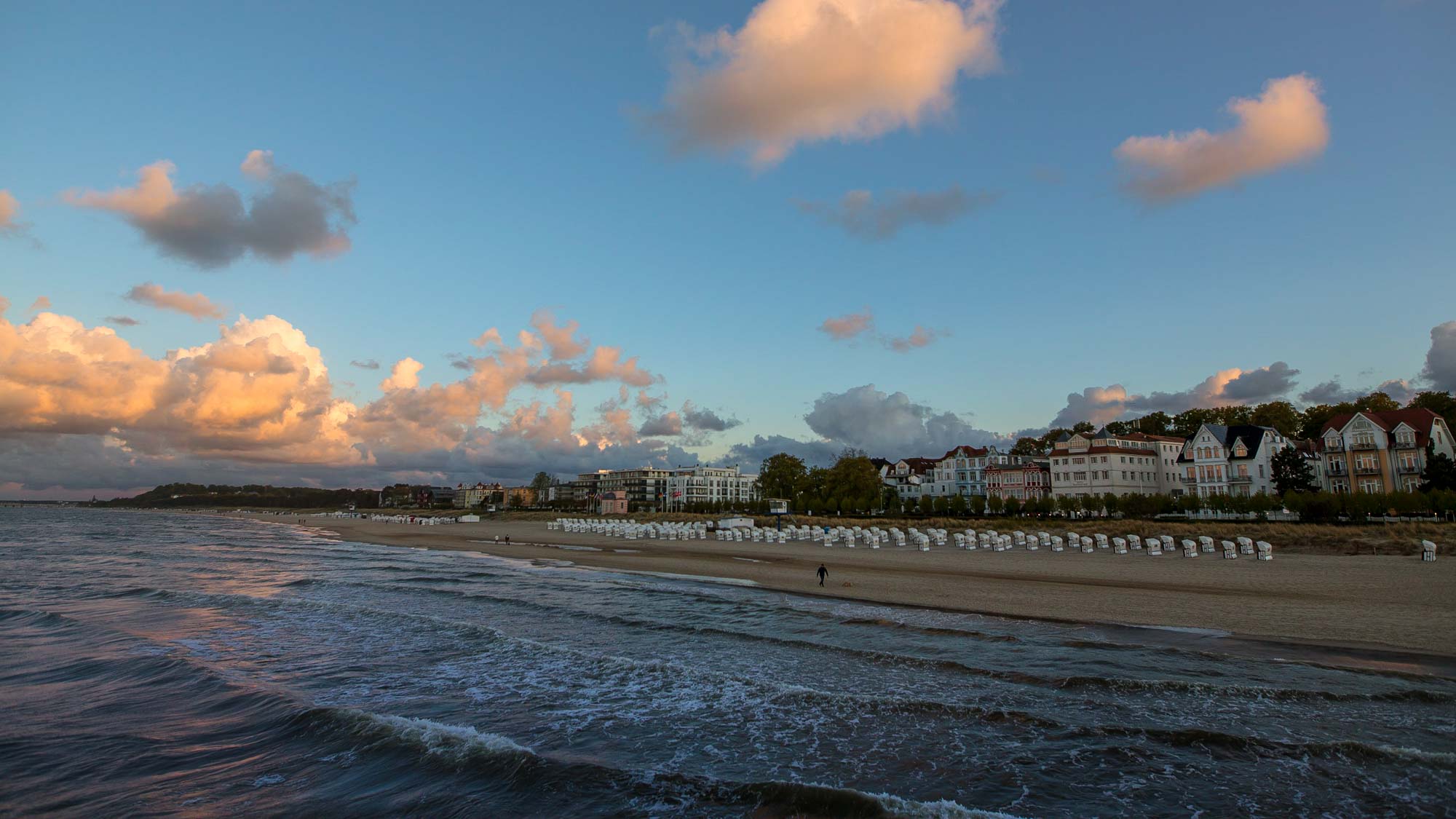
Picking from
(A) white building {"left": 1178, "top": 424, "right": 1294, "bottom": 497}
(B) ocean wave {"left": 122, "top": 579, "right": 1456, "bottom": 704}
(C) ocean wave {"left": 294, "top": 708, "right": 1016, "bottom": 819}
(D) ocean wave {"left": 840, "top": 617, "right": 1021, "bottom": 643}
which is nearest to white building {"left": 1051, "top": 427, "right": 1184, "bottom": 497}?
(A) white building {"left": 1178, "top": 424, "right": 1294, "bottom": 497}

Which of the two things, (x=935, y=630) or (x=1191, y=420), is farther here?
(x=1191, y=420)

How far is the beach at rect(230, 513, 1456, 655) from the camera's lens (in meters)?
17.3

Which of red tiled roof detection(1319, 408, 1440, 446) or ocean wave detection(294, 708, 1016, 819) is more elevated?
red tiled roof detection(1319, 408, 1440, 446)

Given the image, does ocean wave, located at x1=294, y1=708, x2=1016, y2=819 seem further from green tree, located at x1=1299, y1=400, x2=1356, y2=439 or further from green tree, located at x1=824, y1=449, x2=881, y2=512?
green tree, located at x1=1299, y1=400, x2=1356, y2=439

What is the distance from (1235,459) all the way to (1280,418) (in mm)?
28822

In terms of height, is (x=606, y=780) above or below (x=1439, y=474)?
below

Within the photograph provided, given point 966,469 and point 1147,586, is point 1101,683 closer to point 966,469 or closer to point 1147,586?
point 1147,586

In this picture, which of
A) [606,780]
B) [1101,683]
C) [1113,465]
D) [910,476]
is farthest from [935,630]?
[910,476]

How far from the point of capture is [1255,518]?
57250mm

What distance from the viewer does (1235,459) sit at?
72.7 m

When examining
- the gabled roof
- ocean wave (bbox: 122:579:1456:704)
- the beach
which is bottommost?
the beach

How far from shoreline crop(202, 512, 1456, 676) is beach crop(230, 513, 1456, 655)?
0.19 ft

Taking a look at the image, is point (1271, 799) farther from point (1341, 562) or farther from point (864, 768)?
point (1341, 562)

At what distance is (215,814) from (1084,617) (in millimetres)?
19499
